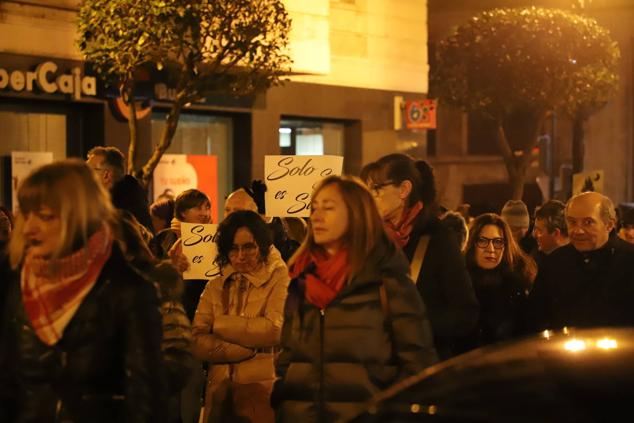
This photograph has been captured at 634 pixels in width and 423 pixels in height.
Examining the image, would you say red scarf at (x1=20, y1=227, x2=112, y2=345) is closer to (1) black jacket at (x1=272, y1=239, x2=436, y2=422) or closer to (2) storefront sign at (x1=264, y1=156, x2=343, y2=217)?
(1) black jacket at (x1=272, y1=239, x2=436, y2=422)

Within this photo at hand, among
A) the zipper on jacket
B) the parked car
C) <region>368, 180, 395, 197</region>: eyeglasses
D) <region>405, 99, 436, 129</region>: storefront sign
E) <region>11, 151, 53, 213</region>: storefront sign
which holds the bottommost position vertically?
the zipper on jacket

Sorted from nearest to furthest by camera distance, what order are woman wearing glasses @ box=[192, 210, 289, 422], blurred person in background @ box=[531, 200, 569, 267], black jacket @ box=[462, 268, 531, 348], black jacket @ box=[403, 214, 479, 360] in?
1. black jacket @ box=[403, 214, 479, 360]
2. woman wearing glasses @ box=[192, 210, 289, 422]
3. black jacket @ box=[462, 268, 531, 348]
4. blurred person in background @ box=[531, 200, 569, 267]

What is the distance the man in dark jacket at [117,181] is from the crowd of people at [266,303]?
130cm

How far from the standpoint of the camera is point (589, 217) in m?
7.95

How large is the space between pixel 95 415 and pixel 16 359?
1.26 feet

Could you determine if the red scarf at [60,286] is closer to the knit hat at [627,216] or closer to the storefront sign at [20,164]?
the knit hat at [627,216]

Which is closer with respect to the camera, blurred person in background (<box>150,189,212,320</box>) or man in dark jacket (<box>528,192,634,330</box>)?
man in dark jacket (<box>528,192,634,330</box>)

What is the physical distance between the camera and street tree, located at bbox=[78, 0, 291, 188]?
15.8m

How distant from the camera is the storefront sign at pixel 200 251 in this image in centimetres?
962

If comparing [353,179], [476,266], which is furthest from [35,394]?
[476,266]

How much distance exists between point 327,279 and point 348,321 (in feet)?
0.71

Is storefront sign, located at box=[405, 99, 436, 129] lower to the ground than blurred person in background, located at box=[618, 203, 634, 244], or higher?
higher

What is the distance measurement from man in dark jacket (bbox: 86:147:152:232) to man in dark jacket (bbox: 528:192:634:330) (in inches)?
110

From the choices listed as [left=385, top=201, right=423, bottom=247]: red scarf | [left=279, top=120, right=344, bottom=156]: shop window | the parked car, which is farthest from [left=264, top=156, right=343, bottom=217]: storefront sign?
[left=279, top=120, right=344, bottom=156]: shop window
